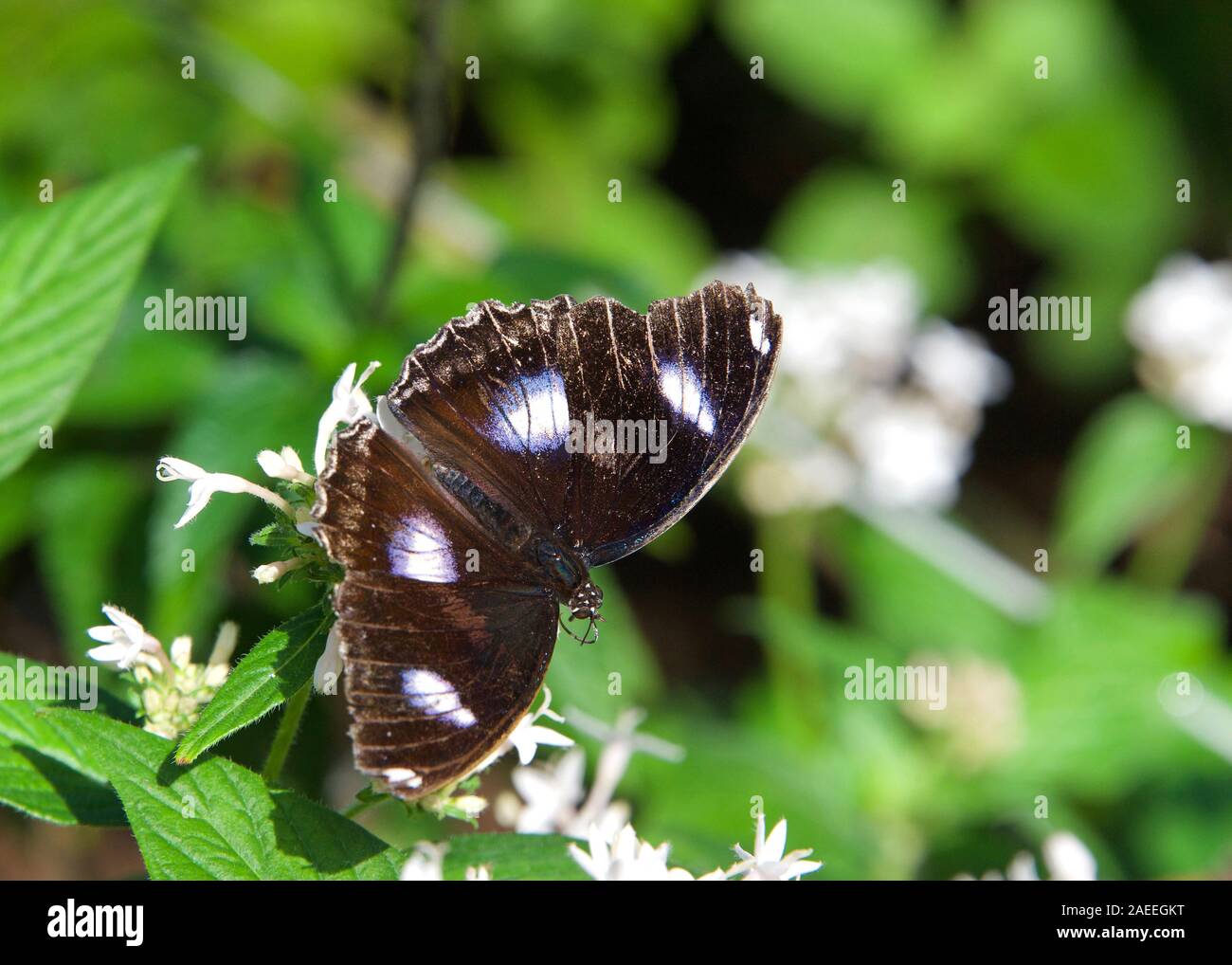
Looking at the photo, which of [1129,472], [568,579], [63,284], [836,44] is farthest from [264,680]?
[836,44]

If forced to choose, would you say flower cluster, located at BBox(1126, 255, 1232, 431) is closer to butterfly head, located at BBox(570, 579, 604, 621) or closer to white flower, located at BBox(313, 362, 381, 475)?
butterfly head, located at BBox(570, 579, 604, 621)

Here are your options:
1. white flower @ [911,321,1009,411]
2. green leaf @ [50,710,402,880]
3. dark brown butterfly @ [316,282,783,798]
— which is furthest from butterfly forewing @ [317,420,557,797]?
white flower @ [911,321,1009,411]

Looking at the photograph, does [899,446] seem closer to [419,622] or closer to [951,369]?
[951,369]

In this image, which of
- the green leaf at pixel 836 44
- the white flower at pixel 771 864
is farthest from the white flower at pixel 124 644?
the green leaf at pixel 836 44

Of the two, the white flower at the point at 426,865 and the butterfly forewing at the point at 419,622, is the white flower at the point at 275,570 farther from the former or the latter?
the white flower at the point at 426,865
